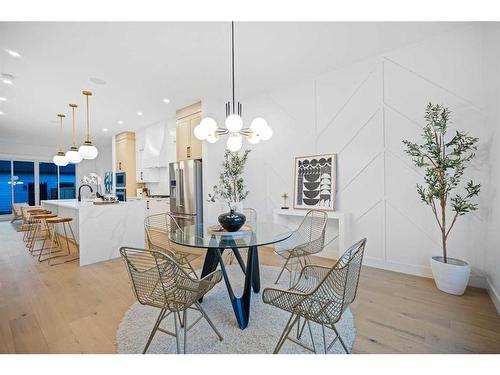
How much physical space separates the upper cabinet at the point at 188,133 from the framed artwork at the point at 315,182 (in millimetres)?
2086

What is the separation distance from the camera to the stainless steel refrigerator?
461cm

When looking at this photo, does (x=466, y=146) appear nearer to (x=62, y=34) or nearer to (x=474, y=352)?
(x=474, y=352)

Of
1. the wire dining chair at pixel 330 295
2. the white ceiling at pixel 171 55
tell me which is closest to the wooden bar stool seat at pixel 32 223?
A: the white ceiling at pixel 171 55

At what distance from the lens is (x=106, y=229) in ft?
12.3

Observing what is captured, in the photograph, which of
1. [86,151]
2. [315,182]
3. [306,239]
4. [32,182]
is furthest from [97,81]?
[32,182]

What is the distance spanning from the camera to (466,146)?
234 centimetres

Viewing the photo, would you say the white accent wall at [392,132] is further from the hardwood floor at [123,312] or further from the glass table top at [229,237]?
the glass table top at [229,237]

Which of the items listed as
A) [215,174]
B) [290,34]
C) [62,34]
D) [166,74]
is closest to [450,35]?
[290,34]

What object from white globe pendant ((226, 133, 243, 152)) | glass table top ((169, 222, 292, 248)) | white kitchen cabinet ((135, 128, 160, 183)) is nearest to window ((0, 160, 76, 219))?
white kitchen cabinet ((135, 128, 160, 183))

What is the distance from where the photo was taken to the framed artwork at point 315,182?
3.55m

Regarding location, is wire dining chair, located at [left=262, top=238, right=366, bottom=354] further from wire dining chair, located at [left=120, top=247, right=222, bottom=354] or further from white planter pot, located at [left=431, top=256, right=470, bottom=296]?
white planter pot, located at [left=431, top=256, right=470, bottom=296]

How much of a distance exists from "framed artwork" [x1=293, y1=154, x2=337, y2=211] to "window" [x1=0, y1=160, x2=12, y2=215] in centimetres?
1014

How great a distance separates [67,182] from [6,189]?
67.8 inches

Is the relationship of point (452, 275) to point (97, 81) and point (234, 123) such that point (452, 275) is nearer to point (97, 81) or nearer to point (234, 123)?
point (234, 123)
